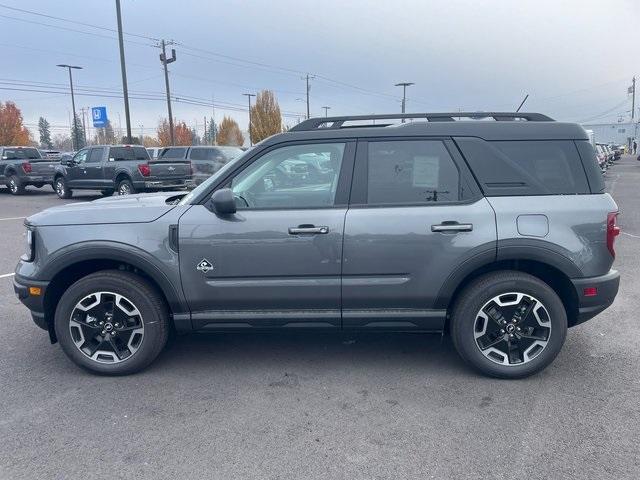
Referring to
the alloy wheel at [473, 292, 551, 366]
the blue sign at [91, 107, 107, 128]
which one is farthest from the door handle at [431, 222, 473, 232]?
the blue sign at [91, 107, 107, 128]

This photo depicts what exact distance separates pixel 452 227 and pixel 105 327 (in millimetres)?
2707

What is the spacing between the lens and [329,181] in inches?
161

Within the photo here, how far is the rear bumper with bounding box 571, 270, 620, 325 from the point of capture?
3965 millimetres

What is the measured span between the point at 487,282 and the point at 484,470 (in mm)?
1443

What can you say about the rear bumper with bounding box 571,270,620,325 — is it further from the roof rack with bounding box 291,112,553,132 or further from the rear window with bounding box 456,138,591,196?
the roof rack with bounding box 291,112,553,132

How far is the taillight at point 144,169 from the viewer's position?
653 inches

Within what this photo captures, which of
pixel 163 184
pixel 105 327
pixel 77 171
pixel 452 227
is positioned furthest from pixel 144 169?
pixel 452 227

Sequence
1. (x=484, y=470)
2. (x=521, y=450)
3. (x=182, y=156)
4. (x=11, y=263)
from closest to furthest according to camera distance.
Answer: (x=484, y=470)
(x=521, y=450)
(x=11, y=263)
(x=182, y=156)

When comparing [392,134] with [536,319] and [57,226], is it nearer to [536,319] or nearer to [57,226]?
[536,319]

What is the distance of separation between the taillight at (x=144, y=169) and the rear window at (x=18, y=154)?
8562 mm

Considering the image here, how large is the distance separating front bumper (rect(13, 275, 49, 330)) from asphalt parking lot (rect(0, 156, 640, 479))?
0.45 m

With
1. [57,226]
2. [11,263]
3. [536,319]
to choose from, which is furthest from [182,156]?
[536,319]

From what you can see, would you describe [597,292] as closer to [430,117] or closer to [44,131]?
[430,117]

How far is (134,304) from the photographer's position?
160 inches
